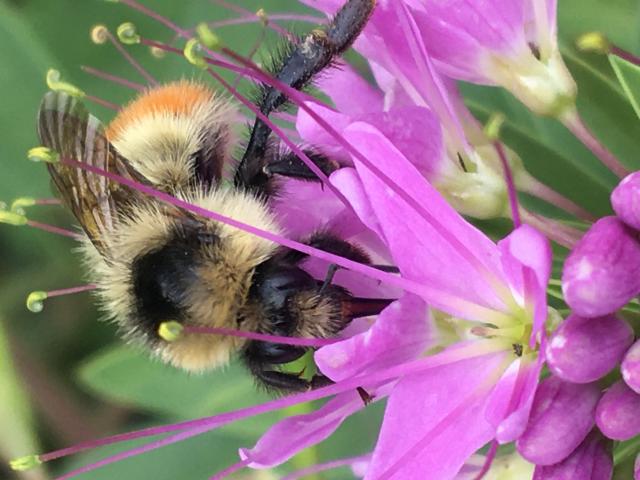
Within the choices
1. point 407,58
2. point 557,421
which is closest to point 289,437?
point 557,421

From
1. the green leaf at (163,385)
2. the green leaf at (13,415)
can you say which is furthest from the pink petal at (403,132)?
the green leaf at (13,415)

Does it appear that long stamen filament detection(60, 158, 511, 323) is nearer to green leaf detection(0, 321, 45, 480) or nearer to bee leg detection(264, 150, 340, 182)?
bee leg detection(264, 150, 340, 182)

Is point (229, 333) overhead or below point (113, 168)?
below

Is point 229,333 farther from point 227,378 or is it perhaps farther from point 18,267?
point 18,267

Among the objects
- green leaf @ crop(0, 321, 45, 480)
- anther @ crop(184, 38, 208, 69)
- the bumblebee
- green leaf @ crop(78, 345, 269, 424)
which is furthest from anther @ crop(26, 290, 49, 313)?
green leaf @ crop(0, 321, 45, 480)

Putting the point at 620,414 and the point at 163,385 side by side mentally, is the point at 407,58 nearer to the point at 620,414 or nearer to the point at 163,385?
the point at 620,414

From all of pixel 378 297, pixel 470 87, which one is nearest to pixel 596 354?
pixel 378 297
